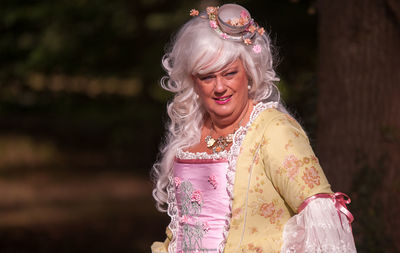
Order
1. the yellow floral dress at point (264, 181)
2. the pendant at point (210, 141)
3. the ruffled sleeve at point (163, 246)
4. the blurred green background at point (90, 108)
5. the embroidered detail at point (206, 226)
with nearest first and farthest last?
the yellow floral dress at point (264, 181), the embroidered detail at point (206, 226), the pendant at point (210, 141), the ruffled sleeve at point (163, 246), the blurred green background at point (90, 108)

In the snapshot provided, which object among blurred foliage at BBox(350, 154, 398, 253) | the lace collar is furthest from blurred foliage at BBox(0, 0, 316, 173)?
the lace collar

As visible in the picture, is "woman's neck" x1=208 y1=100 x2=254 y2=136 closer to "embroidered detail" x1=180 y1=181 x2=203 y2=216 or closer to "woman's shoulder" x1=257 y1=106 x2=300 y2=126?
"woman's shoulder" x1=257 y1=106 x2=300 y2=126

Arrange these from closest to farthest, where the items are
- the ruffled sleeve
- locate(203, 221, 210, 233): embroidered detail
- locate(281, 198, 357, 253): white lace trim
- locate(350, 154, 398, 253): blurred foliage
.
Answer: locate(281, 198, 357, 253): white lace trim < locate(203, 221, 210, 233): embroidered detail < the ruffled sleeve < locate(350, 154, 398, 253): blurred foliage

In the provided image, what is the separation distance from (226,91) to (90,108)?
14804 mm

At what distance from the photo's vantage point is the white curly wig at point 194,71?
8.74 feet

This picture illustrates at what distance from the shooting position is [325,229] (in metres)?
2.33

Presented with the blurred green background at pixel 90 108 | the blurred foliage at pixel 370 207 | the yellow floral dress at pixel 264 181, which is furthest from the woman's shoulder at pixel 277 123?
the blurred green background at pixel 90 108

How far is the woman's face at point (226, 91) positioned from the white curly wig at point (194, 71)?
0.12 feet

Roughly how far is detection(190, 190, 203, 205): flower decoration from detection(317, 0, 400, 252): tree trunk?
2.10 metres

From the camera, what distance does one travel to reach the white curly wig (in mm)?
2664

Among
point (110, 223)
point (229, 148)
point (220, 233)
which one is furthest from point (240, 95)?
point (110, 223)

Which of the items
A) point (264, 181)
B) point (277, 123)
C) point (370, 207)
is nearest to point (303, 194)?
point (264, 181)

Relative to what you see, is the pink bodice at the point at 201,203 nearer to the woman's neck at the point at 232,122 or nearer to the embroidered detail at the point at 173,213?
the embroidered detail at the point at 173,213

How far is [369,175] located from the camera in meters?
4.53
